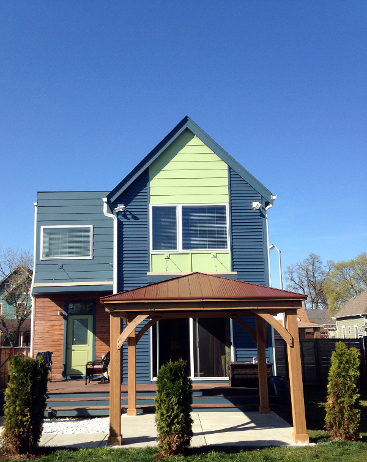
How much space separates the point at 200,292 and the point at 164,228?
4.79 m

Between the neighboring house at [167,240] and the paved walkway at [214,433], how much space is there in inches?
97.2

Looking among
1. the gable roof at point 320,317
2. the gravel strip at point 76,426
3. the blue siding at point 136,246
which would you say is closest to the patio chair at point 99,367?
the blue siding at point 136,246

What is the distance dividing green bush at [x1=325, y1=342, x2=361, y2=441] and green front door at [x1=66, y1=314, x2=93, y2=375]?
8630 millimetres

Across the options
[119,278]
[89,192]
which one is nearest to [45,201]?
[89,192]

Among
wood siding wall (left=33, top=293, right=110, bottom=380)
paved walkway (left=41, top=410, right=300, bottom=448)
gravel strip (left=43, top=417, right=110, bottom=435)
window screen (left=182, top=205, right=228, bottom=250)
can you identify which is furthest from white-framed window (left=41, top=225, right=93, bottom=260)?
paved walkway (left=41, top=410, right=300, bottom=448)

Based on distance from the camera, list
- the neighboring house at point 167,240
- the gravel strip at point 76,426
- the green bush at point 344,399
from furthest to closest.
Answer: the neighboring house at point 167,240 < the gravel strip at point 76,426 < the green bush at point 344,399

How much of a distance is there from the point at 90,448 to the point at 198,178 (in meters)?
7.92

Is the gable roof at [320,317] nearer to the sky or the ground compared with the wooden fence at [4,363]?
nearer to the sky

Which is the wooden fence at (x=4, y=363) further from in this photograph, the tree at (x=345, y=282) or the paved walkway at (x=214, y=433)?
the tree at (x=345, y=282)

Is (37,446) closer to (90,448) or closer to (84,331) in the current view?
(90,448)

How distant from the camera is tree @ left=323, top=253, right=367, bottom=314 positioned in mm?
53500

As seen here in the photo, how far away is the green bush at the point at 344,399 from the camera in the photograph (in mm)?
7379

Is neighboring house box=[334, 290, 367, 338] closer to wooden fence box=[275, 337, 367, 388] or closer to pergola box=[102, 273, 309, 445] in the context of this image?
wooden fence box=[275, 337, 367, 388]

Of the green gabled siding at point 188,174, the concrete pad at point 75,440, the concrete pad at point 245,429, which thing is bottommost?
the concrete pad at point 245,429
